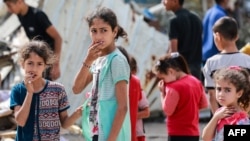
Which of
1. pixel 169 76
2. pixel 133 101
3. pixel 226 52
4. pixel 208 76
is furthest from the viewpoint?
pixel 208 76

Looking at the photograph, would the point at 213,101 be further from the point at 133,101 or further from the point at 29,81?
the point at 29,81

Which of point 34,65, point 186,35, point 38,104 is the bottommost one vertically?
point 38,104

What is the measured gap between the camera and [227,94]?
18.9 feet

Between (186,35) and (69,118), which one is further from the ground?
(186,35)

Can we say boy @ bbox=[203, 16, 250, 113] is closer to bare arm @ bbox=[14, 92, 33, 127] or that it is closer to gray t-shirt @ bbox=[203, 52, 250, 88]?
gray t-shirt @ bbox=[203, 52, 250, 88]

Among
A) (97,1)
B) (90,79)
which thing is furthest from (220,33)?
(97,1)

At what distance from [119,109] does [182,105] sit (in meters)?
1.80

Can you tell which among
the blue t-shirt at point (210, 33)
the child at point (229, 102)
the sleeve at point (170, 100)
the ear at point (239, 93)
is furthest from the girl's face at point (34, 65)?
the blue t-shirt at point (210, 33)

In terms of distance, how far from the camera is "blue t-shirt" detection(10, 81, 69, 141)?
19.3ft

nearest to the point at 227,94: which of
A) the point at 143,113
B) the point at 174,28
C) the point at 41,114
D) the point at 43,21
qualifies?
the point at 41,114

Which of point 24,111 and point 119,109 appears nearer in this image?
point 119,109

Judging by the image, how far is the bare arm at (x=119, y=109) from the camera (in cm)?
561

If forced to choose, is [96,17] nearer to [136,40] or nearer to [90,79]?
[90,79]

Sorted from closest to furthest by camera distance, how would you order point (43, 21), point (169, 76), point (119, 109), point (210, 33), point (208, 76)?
point (119, 109) → point (169, 76) → point (208, 76) → point (43, 21) → point (210, 33)
